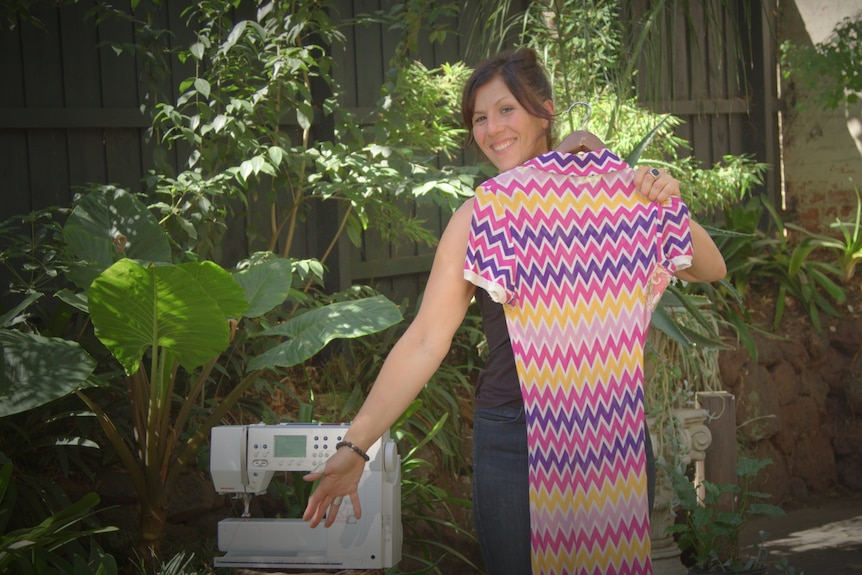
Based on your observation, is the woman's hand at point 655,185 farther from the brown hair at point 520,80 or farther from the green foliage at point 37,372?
the green foliage at point 37,372

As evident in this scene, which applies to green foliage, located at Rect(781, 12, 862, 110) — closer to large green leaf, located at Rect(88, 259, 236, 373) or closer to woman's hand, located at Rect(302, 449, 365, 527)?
large green leaf, located at Rect(88, 259, 236, 373)

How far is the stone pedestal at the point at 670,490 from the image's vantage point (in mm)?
4152

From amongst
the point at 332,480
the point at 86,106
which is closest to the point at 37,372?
the point at 332,480

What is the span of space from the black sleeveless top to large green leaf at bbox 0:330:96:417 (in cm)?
99

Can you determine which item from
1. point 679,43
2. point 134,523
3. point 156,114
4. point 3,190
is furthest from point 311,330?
point 679,43

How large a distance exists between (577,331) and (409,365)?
11.0 inches

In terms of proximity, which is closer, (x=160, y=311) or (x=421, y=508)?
(x=160, y=311)

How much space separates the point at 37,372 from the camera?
2.37 meters

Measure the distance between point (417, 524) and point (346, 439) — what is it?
245 cm

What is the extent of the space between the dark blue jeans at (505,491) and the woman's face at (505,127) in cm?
47

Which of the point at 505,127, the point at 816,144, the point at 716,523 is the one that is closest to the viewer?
the point at 505,127

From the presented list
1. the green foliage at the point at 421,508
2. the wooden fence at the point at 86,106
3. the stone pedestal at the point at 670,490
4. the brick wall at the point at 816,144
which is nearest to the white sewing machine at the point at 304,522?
the green foliage at the point at 421,508

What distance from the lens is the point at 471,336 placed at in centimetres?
460

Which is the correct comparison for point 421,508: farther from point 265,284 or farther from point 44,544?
point 44,544
